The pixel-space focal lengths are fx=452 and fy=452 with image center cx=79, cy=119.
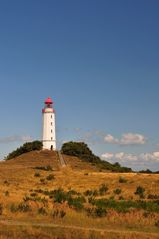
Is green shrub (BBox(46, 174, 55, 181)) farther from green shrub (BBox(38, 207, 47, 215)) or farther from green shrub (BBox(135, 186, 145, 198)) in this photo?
green shrub (BBox(38, 207, 47, 215))

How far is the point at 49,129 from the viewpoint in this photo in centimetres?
9588

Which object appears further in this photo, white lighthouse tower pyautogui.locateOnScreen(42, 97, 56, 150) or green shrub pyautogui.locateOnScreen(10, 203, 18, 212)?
white lighthouse tower pyautogui.locateOnScreen(42, 97, 56, 150)

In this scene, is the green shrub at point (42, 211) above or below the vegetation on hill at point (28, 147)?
below

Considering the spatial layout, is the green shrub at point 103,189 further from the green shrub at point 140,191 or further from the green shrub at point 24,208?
the green shrub at point 24,208

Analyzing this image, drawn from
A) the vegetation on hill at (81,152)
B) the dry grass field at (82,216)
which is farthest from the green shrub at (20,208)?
the vegetation on hill at (81,152)

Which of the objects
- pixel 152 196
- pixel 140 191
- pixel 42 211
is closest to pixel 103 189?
pixel 140 191

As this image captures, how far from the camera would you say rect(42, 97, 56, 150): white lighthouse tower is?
95500mm

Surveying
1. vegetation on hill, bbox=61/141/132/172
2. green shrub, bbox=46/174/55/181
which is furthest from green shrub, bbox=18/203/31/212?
vegetation on hill, bbox=61/141/132/172

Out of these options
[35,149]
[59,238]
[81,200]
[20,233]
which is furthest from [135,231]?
[35,149]

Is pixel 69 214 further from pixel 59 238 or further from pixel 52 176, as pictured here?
pixel 52 176

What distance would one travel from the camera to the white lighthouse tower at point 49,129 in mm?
95500

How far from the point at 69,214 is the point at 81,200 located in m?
8.97

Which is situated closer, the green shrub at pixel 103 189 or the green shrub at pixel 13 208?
the green shrub at pixel 13 208

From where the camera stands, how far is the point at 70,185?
161 feet
